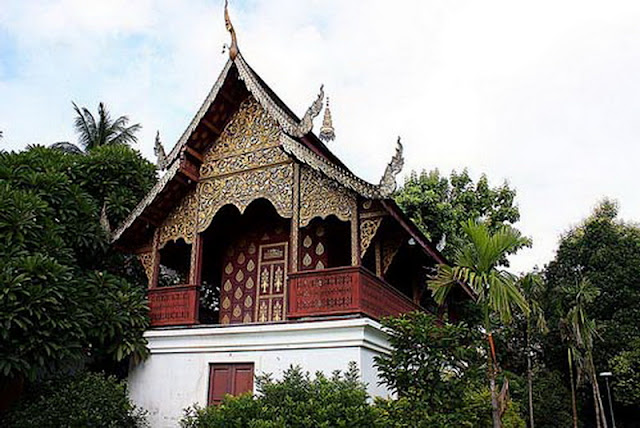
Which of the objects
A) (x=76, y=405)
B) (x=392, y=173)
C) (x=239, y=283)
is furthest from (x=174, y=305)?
(x=392, y=173)

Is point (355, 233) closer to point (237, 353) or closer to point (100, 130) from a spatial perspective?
point (237, 353)

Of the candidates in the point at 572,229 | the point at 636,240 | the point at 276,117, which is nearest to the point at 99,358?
the point at 276,117

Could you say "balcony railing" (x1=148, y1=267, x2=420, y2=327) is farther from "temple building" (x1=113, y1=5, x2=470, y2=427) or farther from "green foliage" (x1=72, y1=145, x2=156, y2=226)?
"green foliage" (x1=72, y1=145, x2=156, y2=226)

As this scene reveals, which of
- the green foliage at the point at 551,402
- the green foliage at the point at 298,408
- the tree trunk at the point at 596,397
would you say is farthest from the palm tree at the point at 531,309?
the green foliage at the point at 298,408

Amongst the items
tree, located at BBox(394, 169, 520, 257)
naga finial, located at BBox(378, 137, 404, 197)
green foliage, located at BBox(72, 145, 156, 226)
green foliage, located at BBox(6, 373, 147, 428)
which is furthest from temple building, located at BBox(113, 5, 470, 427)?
tree, located at BBox(394, 169, 520, 257)

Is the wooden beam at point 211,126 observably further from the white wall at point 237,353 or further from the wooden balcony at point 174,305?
the white wall at point 237,353

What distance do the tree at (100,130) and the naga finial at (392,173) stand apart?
17.5 m

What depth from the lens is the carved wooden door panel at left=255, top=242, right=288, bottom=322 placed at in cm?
1017

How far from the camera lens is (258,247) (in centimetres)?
1073

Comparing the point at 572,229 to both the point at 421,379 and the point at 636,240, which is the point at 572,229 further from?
the point at 421,379

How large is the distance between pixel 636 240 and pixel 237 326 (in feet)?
66.5

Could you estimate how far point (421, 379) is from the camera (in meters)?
6.59

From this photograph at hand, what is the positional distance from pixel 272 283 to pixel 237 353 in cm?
196

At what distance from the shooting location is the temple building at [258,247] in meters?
8.05
